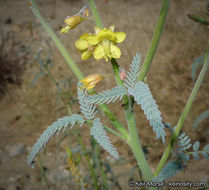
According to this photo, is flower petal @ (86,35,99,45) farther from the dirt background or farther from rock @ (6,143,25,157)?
rock @ (6,143,25,157)


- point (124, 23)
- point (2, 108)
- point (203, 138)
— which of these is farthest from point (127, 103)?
point (124, 23)

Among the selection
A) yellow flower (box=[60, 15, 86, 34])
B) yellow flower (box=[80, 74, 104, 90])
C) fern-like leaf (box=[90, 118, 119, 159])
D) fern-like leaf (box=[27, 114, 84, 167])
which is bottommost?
fern-like leaf (box=[90, 118, 119, 159])

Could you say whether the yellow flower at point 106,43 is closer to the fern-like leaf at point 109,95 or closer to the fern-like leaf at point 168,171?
the fern-like leaf at point 109,95

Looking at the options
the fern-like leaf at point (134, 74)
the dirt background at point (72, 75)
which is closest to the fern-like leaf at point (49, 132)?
the fern-like leaf at point (134, 74)

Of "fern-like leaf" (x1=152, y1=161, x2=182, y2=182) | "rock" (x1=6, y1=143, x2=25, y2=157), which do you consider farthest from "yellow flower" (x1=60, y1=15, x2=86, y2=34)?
"rock" (x1=6, y1=143, x2=25, y2=157)

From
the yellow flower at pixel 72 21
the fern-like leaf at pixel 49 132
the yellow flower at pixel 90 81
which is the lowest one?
the fern-like leaf at pixel 49 132

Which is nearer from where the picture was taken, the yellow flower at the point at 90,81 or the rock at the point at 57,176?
the yellow flower at the point at 90,81
